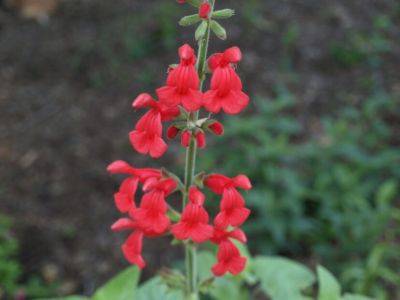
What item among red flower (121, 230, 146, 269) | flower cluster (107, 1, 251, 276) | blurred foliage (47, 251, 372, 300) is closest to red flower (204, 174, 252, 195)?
flower cluster (107, 1, 251, 276)

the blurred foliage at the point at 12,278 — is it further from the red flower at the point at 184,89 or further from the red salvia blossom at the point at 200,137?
the red flower at the point at 184,89

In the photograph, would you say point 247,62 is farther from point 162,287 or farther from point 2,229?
point 162,287

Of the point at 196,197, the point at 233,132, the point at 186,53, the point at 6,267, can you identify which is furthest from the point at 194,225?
the point at 233,132

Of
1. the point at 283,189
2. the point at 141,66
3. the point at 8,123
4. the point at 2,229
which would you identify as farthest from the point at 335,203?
the point at 8,123

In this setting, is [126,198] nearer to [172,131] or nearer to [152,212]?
[152,212]

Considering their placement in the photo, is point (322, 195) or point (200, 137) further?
point (322, 195)

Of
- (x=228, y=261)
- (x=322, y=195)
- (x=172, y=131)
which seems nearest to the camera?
(x=172, y=131)

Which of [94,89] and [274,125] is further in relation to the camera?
A: [94,89]
